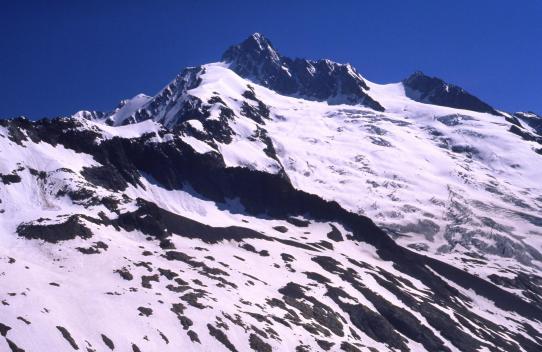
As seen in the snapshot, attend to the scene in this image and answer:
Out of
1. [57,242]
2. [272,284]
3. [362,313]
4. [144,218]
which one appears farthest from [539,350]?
[57,242]

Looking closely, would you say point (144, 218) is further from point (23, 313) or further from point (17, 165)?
point (23, 313)

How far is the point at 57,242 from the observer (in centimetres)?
13400

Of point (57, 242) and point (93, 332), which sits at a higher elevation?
point (57, 242)

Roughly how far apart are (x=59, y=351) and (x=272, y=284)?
62.7 m

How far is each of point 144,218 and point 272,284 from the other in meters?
30.5

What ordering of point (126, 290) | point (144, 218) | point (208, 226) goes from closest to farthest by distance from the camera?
point (126, 290) → point (144, 218) → point (208, 226)

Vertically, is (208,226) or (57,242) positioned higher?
(208,226)

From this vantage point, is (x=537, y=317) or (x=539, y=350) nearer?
(x=539, y=350)

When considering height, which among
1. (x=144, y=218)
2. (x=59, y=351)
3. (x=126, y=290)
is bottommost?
(x=59, y=351)

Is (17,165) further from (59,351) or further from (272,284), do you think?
(59,351)

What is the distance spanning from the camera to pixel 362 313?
150375mm

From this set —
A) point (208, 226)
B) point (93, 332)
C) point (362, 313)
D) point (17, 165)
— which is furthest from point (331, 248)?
point (93, 332)

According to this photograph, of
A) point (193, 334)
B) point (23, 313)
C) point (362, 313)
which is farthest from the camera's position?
point (362, 313)

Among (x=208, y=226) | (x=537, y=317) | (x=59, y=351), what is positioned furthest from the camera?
(x=537, y=317)
